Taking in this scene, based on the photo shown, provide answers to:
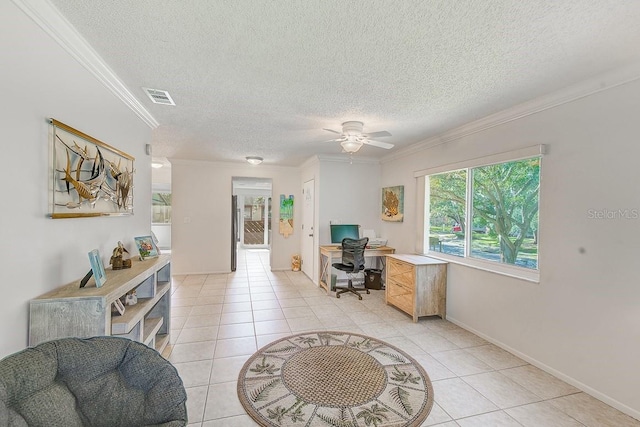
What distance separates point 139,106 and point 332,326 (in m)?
3.21

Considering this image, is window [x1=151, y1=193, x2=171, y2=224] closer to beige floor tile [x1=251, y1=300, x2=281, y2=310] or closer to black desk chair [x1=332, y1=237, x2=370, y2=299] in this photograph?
beige floor tile [x1=251, y1=300, x2=281, y2=310]

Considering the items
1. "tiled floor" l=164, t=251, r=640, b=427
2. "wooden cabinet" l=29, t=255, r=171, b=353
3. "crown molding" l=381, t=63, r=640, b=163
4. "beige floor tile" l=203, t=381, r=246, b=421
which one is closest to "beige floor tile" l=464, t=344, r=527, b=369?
"tiled floor" l=164, t=251, r=640, b=427

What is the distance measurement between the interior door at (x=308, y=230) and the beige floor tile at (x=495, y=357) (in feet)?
10.2

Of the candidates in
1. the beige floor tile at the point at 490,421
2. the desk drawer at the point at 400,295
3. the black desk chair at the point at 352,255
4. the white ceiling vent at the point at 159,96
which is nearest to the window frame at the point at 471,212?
the desk drawer at the point at 400,295

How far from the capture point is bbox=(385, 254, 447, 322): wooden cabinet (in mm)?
3600

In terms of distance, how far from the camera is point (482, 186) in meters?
3.38

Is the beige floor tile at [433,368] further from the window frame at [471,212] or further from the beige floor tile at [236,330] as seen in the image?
the beige floor tile at [236,330]

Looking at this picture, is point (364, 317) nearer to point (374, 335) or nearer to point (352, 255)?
point (374, 335)

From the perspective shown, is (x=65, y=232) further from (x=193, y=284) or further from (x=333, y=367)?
(x=193, y=284)

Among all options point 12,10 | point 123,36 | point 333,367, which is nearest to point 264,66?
point 123,36

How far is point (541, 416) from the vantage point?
1967mm

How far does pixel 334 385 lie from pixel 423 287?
189 cm

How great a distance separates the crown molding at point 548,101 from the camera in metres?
2.01

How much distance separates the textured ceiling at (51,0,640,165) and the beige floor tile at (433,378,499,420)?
2.49 meters
